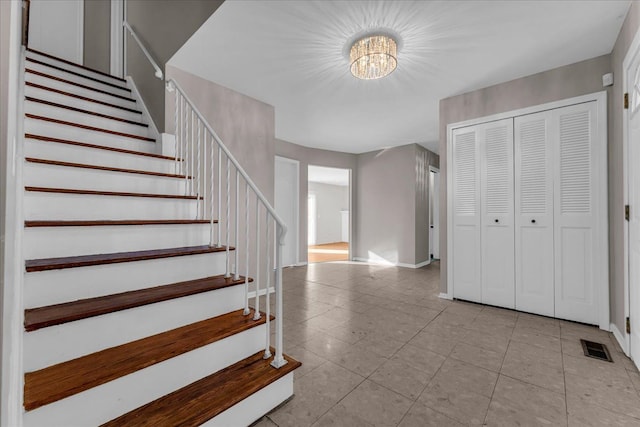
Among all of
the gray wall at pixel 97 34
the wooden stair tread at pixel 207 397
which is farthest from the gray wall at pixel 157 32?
the wooden stair tread at pixel 207 397

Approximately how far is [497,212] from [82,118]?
13.5 feet

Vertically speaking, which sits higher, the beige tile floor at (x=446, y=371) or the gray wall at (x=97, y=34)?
the gray wall at (x=97, y=34)

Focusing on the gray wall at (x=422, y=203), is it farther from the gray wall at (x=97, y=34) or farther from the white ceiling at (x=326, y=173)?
the gray wall at (x=97, y=34)

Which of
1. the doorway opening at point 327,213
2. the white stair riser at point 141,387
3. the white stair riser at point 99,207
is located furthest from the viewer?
the doorway opening at point 327,213

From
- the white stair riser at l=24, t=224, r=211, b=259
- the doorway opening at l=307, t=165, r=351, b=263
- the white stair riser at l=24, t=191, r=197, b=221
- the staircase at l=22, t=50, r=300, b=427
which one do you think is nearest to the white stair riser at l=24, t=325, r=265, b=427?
the staircase at l=22, t=50, r=300, b=427

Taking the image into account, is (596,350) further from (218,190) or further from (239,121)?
(239,121)

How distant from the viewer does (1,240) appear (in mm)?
535

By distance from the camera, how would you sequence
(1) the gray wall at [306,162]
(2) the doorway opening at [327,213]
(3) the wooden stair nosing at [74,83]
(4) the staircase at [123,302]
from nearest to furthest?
(4) the staircase at [123,302], (3) the wooden stair nosing at [74,83], (1) the gray wall at [306,162], (2) the doorway opening at [327,213]

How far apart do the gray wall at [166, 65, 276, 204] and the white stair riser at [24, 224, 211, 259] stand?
1.30 m

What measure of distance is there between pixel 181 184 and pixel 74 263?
3.84ft

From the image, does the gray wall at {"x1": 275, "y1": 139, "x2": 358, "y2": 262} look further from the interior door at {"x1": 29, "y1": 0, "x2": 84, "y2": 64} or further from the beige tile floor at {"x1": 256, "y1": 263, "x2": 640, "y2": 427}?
the interior door at {"x1": 29, "y1": 0, "x2": 84, "y2": 64}

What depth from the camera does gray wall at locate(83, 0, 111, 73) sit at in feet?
12.2

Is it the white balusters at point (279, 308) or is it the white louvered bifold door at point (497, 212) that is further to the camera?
the white louvered bifold door at point (497, 212)

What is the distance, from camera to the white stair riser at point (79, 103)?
2.30 metres
